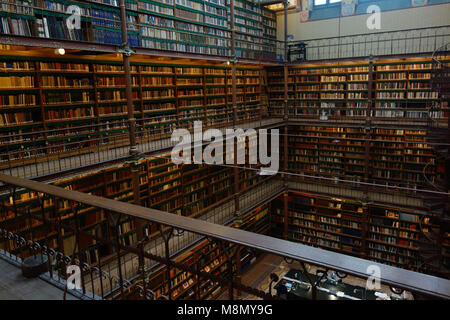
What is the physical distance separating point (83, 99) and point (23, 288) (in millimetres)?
4619

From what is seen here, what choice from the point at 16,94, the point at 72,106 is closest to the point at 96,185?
the point at 72,106

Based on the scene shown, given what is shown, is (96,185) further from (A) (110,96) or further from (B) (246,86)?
(B) (246,86)

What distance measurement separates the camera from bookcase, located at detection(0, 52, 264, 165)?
4859 mm

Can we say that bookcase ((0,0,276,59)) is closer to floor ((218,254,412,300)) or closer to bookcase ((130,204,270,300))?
bookcase ((130,204,270,300))

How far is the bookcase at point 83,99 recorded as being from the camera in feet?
15.9

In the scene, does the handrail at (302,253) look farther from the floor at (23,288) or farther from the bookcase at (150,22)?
the bookcase at (150,22)

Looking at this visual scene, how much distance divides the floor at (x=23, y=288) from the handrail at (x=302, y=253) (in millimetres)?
586

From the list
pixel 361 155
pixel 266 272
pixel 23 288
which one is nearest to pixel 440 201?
pixel 361 155

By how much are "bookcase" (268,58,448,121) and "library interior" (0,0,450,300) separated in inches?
1.5

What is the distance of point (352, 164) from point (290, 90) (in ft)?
9.43

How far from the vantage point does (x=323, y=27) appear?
10.8m

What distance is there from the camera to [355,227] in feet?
28.4

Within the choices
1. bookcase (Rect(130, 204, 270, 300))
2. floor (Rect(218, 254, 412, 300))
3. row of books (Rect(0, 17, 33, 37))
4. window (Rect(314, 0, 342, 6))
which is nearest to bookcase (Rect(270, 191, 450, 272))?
floor (Rect(218, 254, 412, 300))

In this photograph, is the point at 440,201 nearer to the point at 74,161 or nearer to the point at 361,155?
the point at 361,155
